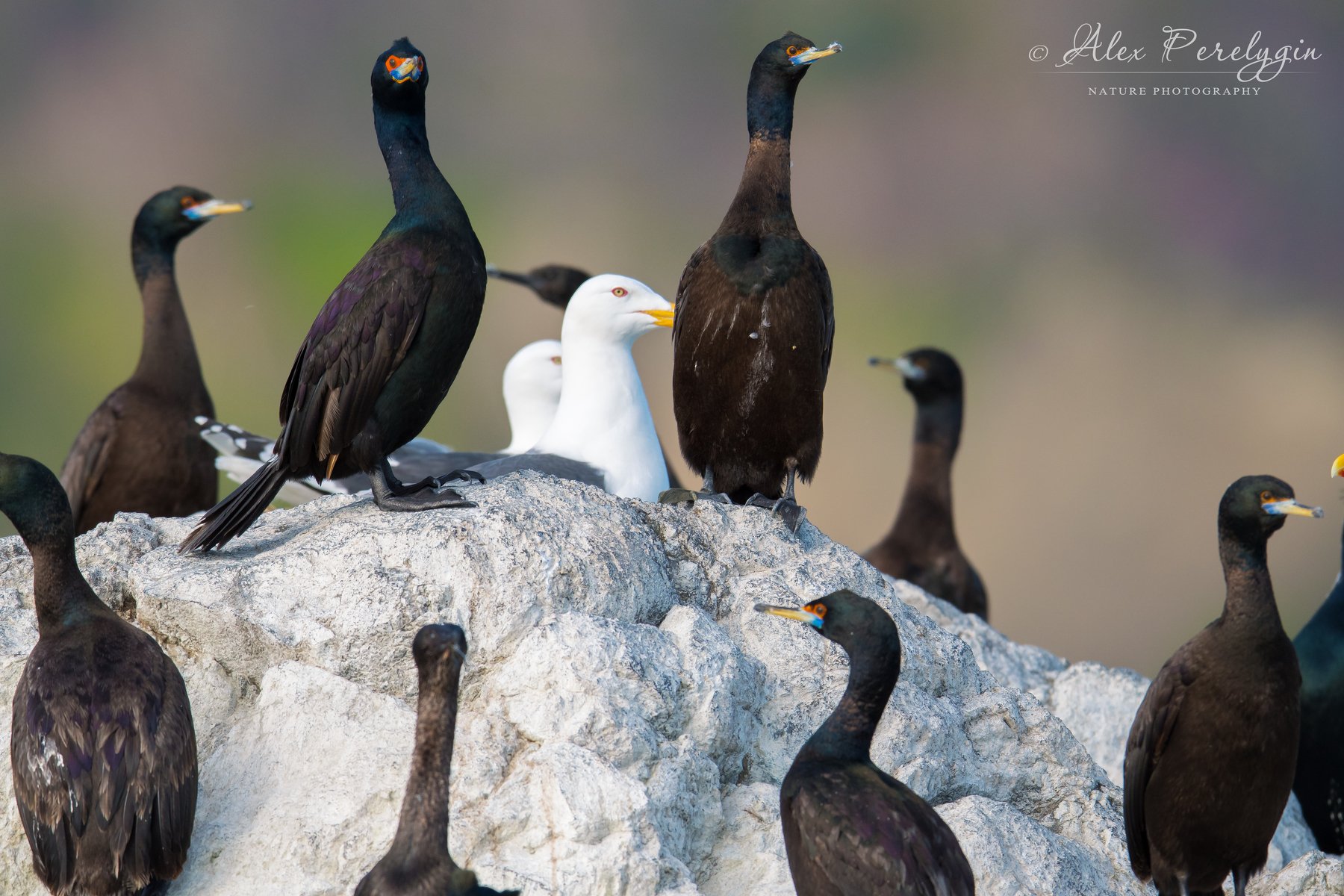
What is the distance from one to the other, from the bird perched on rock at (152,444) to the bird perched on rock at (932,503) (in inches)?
188

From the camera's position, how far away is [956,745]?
584cm

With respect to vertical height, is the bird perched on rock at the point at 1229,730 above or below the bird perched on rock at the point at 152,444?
above

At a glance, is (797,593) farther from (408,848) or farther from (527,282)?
(527,282)

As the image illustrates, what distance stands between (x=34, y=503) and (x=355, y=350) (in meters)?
1.20

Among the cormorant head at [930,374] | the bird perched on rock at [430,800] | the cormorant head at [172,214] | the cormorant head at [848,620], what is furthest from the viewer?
the cormorant head at [930,374]

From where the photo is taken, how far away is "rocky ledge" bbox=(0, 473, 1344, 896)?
482 cm

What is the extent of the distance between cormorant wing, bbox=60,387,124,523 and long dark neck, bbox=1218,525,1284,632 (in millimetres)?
6450

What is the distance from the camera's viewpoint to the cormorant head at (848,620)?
17.0 ft

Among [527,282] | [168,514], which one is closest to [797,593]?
[168,514]

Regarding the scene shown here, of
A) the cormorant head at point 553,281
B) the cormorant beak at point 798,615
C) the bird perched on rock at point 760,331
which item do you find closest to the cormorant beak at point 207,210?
the cormorant head at point 553,281

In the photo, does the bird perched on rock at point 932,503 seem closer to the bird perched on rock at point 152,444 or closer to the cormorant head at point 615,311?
the cormorant head at point 615,311

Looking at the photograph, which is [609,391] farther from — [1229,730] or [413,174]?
[1229,730]

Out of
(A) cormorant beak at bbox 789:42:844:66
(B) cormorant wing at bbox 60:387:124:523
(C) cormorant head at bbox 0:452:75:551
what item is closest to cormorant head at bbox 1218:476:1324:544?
(A) cormorant beak at bbox 789:42:844:66

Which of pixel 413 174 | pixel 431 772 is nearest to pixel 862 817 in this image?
pixel 431 772
